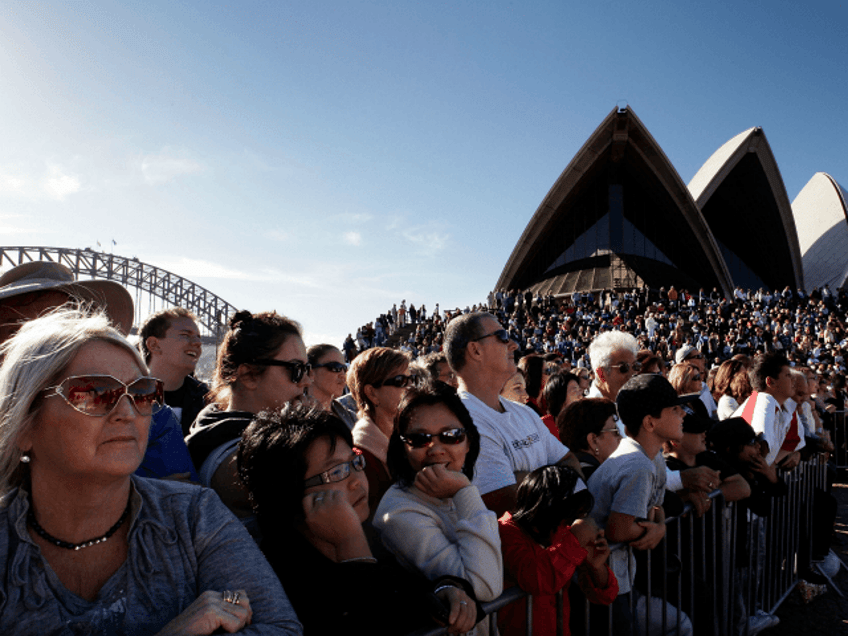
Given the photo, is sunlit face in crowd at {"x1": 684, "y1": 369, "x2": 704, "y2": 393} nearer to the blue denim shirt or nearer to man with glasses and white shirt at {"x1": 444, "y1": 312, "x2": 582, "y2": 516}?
man with glasses and white shirt at {"x1": 444, "y1": 312, "x2": 582, "y2": 516}

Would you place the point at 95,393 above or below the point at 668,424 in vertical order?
above

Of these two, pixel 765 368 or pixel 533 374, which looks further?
pixel 533 374

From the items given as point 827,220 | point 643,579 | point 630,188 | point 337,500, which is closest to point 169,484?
point 337,500

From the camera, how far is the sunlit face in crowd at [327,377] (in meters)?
3.23

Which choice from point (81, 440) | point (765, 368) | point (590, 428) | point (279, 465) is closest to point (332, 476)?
point (279, 465)

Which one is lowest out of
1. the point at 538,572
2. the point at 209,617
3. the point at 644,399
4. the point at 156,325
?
the point at 538,572

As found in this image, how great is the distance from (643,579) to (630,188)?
35.6 meters

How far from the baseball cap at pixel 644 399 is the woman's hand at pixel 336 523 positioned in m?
1.60

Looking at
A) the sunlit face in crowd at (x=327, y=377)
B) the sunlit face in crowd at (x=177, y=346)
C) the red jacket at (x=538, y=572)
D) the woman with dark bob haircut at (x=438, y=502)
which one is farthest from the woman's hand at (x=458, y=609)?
the sunlit face in crowd at (x=177, y=346)

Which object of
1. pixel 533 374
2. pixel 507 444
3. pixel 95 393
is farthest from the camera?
pixel 533 374

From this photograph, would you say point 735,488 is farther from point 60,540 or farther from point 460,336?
point 60,540

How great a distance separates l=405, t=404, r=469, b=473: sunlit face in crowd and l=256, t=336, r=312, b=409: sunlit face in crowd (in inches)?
20.2

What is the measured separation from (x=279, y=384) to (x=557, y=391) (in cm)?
257

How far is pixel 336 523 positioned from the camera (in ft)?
4.67
